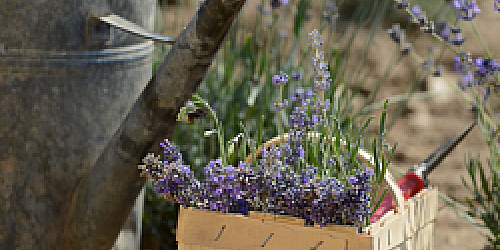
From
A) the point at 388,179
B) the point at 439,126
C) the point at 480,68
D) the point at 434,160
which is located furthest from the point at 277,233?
the point at 439,126

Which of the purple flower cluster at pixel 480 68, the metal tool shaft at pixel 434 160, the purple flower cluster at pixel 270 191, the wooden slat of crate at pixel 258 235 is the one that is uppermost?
the purple flower cluster at pixel 480 68

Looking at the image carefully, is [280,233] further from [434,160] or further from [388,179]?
[434,160]

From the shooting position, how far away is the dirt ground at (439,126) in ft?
7.51

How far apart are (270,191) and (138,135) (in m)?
0.33

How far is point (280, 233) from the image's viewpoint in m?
0.80

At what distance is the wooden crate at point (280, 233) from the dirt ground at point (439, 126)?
4.51ft

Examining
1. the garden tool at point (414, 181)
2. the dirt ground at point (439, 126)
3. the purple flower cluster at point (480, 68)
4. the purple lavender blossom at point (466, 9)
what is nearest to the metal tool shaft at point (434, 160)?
the garden tool at point (414, 181)

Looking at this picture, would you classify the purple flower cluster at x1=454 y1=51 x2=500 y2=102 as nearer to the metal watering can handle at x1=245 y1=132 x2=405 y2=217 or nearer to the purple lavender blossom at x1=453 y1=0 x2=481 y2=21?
the purple lavender blossom at x1=453 y1=0 x2=481 y2=21

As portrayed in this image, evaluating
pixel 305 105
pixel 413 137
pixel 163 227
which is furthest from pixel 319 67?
pixel 413 137

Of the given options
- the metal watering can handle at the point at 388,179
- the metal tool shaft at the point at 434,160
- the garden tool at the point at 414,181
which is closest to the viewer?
Answer: the metal watering can handle at the point at 388,179

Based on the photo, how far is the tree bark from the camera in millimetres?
919

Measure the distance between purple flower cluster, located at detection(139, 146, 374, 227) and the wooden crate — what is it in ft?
0.06

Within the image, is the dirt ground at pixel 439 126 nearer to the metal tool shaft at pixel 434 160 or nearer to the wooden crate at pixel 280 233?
the metal tool shaft at pixel 434 160

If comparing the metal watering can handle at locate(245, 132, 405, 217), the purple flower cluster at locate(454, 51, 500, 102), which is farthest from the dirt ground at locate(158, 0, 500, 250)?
the metal watering can handle at locate(245, 132, 405, 217)
